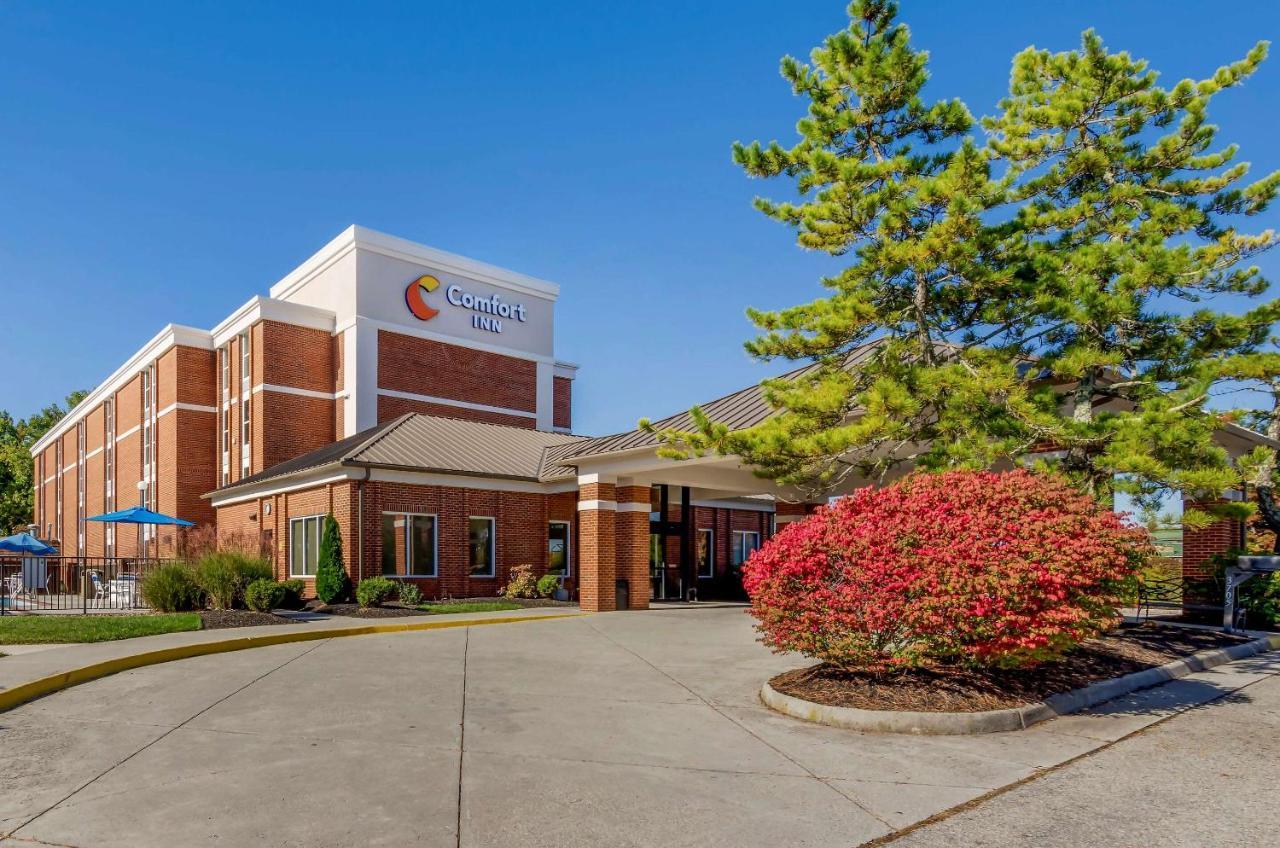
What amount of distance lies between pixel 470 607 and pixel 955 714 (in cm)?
1501

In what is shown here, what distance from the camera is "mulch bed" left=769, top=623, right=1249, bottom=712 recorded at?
827 centimetres

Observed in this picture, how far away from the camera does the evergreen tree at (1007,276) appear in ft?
38.7

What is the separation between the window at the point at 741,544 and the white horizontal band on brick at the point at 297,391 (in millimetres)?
16329

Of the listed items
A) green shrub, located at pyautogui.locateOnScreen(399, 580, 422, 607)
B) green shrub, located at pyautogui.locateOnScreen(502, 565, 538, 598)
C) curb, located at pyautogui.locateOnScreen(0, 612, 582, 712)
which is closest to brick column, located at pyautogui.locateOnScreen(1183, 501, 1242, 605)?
curb, located at pyautogui.locateOnScreen(0, 612, 582, 712)

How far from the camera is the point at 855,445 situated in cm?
1228

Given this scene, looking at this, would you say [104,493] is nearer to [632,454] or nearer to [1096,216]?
[632,454]

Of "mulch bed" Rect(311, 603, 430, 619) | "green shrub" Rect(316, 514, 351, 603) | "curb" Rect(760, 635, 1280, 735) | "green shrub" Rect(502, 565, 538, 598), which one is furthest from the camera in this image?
"green shrub" Rect(502, 565, 538, 598)

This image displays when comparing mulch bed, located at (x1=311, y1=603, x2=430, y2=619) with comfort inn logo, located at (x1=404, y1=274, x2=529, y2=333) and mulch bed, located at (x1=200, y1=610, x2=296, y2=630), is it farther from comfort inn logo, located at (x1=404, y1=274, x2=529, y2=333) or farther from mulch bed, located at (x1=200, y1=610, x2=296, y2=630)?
comfort inn logo, located at (x1=404, y1=274, x2=529, y2=333)

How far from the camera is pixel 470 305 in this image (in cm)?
3784

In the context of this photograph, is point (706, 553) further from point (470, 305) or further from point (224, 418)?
point (224, 418)

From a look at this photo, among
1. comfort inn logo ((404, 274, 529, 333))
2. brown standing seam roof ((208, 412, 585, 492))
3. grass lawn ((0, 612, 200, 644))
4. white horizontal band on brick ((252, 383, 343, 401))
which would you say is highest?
comfort inn logo ((404, 274, 529, 333))

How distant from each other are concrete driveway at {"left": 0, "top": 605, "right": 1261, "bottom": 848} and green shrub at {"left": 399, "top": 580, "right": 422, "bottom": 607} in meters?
10.7

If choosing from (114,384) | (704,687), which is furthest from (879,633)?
(114,384)

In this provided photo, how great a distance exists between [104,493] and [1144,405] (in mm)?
48693
